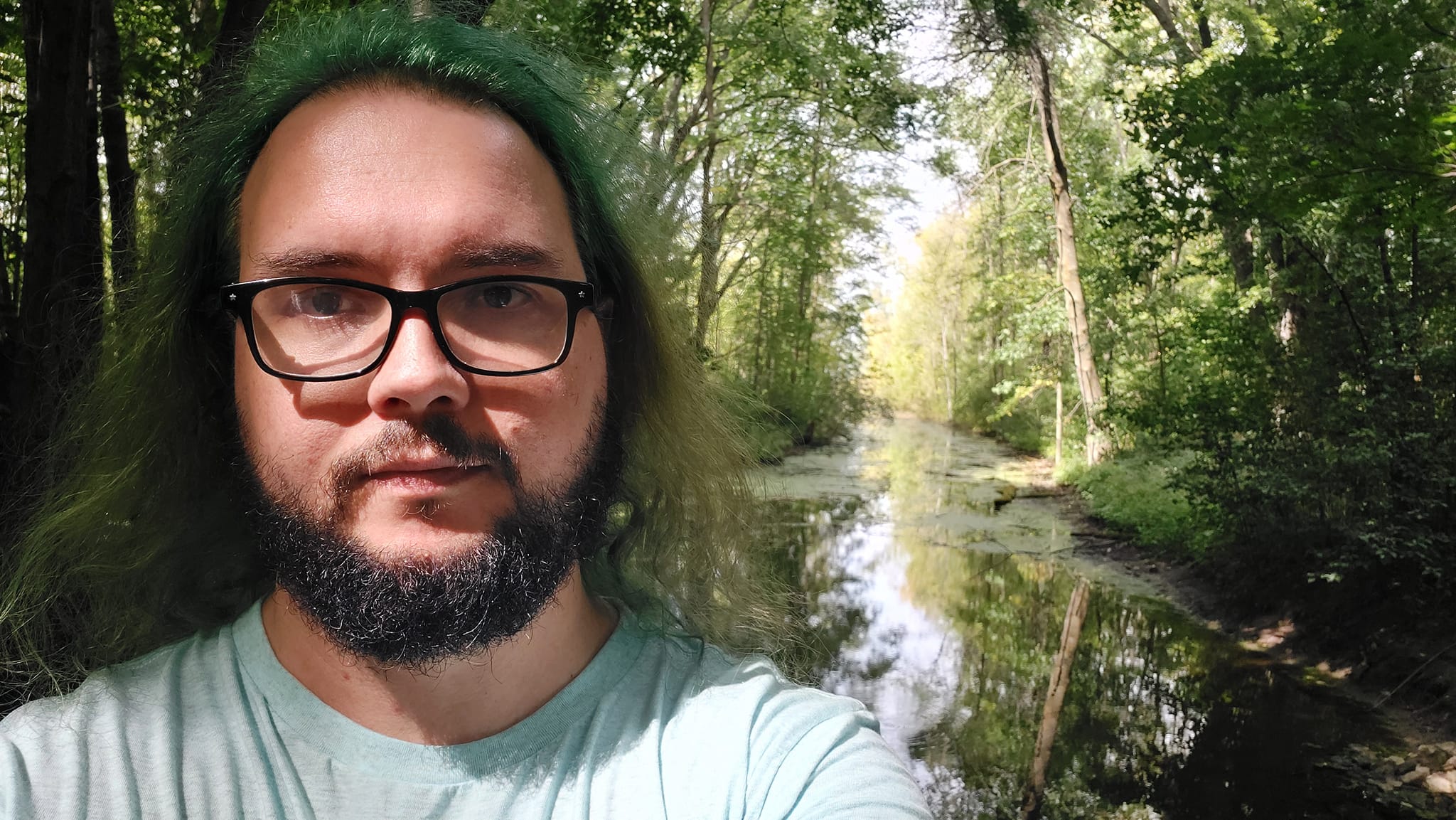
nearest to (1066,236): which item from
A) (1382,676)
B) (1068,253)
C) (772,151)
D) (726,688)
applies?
(1068,253)

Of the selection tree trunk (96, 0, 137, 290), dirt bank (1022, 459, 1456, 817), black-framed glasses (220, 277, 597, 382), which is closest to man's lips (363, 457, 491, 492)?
black-framed glasses (220, 277, 597, 382)

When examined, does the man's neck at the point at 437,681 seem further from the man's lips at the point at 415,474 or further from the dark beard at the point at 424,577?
the man's lips at the point at 415,474

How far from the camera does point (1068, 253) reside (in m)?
13.9

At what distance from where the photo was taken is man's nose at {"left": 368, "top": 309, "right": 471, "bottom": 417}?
94cm

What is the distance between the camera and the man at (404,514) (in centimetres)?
95

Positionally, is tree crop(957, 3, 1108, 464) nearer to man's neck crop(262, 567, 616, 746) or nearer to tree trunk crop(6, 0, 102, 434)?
tree trunk crop(6, 0, 102, 434)

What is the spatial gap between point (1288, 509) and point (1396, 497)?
2.77 ft

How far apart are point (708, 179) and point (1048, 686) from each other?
10.0 meters

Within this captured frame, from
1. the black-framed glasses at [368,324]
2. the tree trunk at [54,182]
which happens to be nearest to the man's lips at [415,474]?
the black-framed glasses at [368,324]

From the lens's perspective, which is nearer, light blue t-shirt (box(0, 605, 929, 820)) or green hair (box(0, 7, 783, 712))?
light blue t-shirt (box(0, 605, 929, 820))

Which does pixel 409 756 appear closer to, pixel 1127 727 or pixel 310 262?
pixel 310 262

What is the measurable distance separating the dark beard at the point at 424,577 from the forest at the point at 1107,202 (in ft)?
1.96

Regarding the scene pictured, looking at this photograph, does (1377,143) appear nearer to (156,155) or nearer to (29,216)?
(156,155)

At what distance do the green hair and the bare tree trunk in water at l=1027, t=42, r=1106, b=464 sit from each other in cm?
1243
